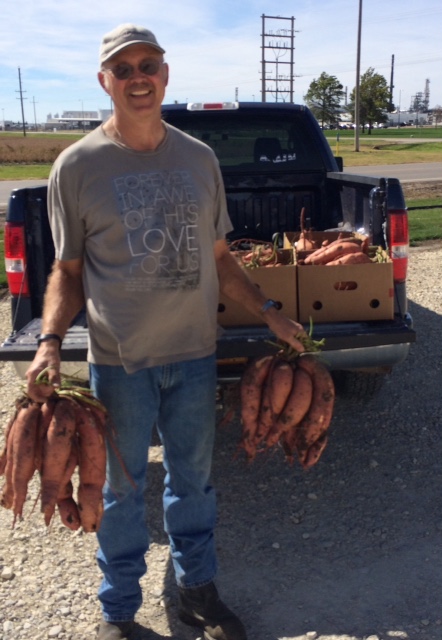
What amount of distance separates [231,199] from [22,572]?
11.6 feet

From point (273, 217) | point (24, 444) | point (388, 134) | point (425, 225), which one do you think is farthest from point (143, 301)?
point (388, 134)

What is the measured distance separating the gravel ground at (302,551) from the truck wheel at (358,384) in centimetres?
22

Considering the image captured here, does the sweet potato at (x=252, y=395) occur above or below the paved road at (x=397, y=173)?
above

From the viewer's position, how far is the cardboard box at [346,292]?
4.07m

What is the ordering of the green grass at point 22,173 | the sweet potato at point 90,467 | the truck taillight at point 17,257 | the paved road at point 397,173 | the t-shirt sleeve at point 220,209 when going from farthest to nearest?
the green grass at point 22,173, the paved road at point 397,173, the truck taillight at point 17,257, the t-shirt sleeve at point 220,209, the sweet potato at point 90,467

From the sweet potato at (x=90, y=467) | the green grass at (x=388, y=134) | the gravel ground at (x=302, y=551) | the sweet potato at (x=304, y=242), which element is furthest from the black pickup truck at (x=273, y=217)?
the green grass at (x=388, y=134)

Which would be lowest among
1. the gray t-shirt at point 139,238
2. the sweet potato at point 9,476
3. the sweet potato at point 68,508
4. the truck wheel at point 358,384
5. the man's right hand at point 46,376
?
the truck wheel at point 358,384

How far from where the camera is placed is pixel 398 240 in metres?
4.53

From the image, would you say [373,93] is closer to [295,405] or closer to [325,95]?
[325,95]

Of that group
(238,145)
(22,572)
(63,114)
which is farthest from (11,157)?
(63,114)

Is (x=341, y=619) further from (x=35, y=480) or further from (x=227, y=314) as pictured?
(x=35, y=480)

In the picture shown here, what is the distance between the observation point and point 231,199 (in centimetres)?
617

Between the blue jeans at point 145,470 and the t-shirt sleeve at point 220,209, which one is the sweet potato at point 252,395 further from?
the t-shirt sleeve at point 220,209

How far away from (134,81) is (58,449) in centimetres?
132
